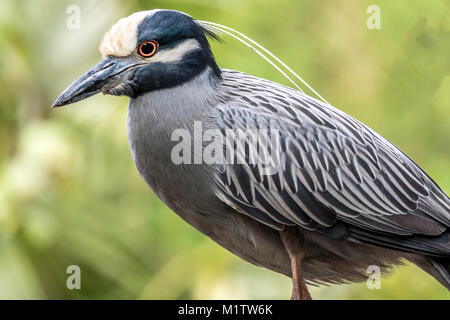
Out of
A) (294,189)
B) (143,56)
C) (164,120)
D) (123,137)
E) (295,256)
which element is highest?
(123,137)

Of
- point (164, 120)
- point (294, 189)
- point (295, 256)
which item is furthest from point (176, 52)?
point (295, 256)

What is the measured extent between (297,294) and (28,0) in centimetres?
375

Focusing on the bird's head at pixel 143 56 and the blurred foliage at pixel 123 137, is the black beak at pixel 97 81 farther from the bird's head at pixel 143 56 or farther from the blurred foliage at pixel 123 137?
the blurred foliage at pixel 123 137

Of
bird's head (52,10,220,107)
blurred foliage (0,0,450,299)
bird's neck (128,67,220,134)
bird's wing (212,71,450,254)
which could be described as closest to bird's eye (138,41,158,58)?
bird's head (52,10,220,107)

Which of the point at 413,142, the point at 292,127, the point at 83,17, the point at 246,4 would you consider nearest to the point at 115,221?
the point at 83,17

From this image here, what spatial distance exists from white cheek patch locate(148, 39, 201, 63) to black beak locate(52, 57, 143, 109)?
64 millimetres

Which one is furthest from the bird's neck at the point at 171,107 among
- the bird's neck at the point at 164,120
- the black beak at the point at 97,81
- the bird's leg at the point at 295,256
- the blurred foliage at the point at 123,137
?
the blurred foliage at the point at 123,137

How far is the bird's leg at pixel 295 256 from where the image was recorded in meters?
2.32

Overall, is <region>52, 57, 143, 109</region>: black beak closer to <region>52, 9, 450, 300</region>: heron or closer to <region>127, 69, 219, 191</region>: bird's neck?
<region>52, 9, 450, 300</region>: heron

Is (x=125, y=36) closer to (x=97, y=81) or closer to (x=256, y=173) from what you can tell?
(x=97, y=81)

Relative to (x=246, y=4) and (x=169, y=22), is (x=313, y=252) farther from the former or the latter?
(x=246, y=4)

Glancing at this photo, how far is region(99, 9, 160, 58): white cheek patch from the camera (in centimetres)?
223

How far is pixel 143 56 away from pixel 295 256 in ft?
2.72

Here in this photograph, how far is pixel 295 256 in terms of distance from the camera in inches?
91.3
